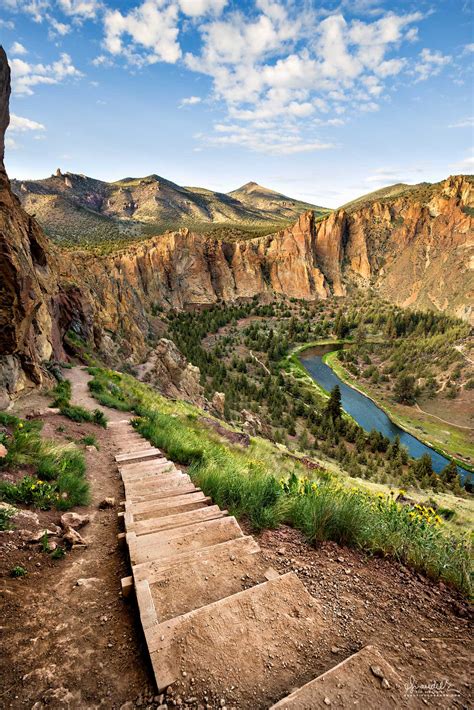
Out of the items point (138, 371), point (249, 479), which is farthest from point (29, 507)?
point (138, 371)

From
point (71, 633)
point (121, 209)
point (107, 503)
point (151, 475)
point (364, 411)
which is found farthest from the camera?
point (121, 209)

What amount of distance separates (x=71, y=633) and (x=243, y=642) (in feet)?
4.32

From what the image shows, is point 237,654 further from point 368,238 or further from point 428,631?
point 368,238

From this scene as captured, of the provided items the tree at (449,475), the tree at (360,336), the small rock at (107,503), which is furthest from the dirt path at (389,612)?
the tree at (360,336)

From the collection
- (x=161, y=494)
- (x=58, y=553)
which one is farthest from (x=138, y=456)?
(x=58, y=553)

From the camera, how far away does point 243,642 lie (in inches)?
92.4

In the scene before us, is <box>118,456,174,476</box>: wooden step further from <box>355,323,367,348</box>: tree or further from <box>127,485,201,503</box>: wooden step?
<box>355,323,367,348</box>: tree

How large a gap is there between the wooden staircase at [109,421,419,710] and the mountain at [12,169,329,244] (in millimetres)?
85908

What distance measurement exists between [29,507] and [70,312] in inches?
697

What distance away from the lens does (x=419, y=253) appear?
395 feet

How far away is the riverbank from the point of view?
48562 mm

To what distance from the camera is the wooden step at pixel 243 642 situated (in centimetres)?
213

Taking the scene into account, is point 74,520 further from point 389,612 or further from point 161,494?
point 389,612

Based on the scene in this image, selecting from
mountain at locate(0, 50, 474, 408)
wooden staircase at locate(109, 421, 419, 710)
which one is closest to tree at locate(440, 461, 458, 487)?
mountain at locate(0, 50, 474, 408)
